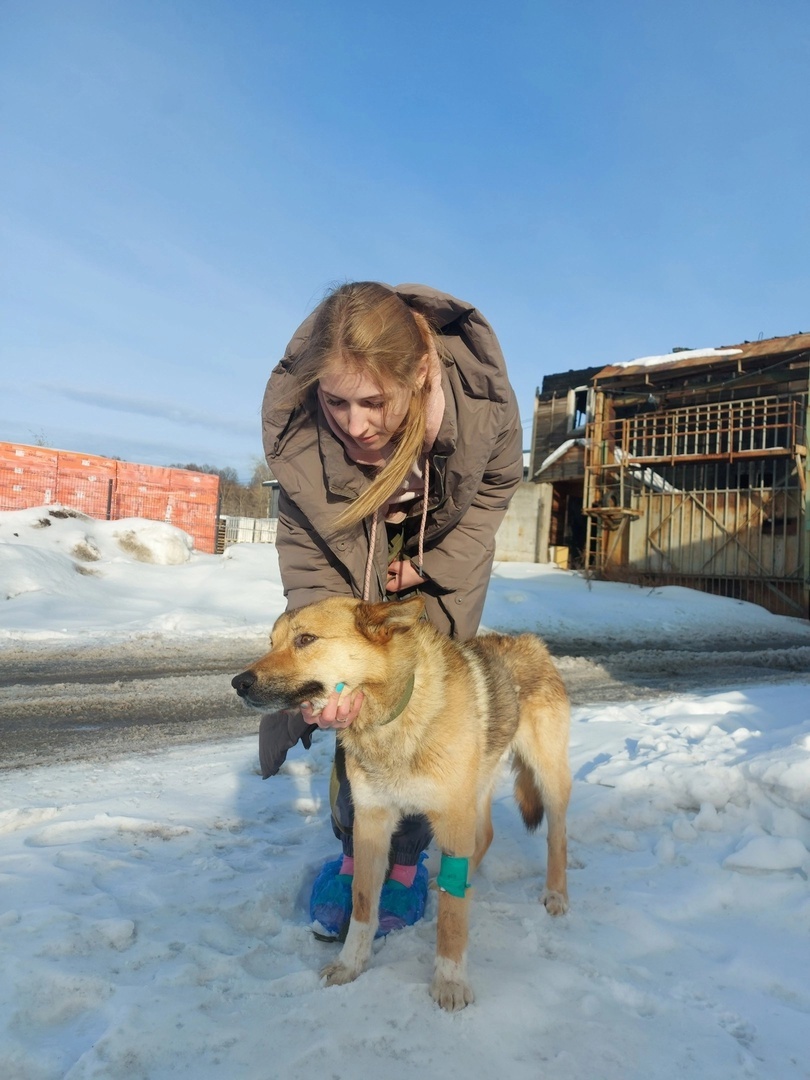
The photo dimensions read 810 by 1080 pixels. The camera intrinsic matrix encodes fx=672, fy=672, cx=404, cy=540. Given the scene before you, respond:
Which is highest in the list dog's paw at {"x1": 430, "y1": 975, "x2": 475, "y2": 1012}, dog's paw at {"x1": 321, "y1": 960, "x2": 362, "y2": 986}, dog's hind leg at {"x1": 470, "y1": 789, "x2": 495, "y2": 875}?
dog's hind leg at {"x1": 470, "y1": 789, "x2": 495, "y2": 875}

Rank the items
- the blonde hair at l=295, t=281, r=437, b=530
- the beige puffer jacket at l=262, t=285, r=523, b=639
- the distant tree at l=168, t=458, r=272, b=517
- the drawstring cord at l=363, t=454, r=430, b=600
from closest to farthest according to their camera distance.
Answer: the blonde hair at l=295, t=281, r=437, b=530 → the beige puffer jacket at l=262, t=285, r=523, b=639 → the drawstring cord at l=363, t=454, r=430, b=600 → the distant tree at l=168, t=458, r=272, b=517

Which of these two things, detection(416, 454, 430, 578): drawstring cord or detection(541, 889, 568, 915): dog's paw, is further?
detection(416, 454, 430, 578): drawstring cord

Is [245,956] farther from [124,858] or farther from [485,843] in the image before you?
[485,843]

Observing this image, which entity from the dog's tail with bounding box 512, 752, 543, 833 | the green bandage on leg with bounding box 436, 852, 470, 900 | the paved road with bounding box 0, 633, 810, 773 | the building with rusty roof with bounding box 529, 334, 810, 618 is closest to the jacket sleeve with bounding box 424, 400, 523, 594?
the dog's tail with bounding box 512, 752, 543, 833

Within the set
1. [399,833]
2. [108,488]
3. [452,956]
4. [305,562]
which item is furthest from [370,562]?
[108,488]

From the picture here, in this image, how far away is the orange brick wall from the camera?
63.9ft

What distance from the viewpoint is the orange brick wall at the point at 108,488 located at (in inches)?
767

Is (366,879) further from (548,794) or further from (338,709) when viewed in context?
(548,794)

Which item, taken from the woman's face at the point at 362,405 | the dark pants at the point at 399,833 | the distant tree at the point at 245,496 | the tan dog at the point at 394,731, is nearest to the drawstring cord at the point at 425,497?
the woman's face at the point at 362,405

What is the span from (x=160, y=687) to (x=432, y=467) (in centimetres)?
498

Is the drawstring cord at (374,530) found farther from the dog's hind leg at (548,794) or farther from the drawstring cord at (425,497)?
the dog's hind leg at (548,794)

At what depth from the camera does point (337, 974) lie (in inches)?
87.4

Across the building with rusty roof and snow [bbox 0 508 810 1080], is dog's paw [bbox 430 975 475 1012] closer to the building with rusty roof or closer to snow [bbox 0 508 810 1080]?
snow [bbox 0 508 810 1080]

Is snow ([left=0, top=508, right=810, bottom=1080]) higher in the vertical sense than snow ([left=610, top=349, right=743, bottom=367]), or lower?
lower
